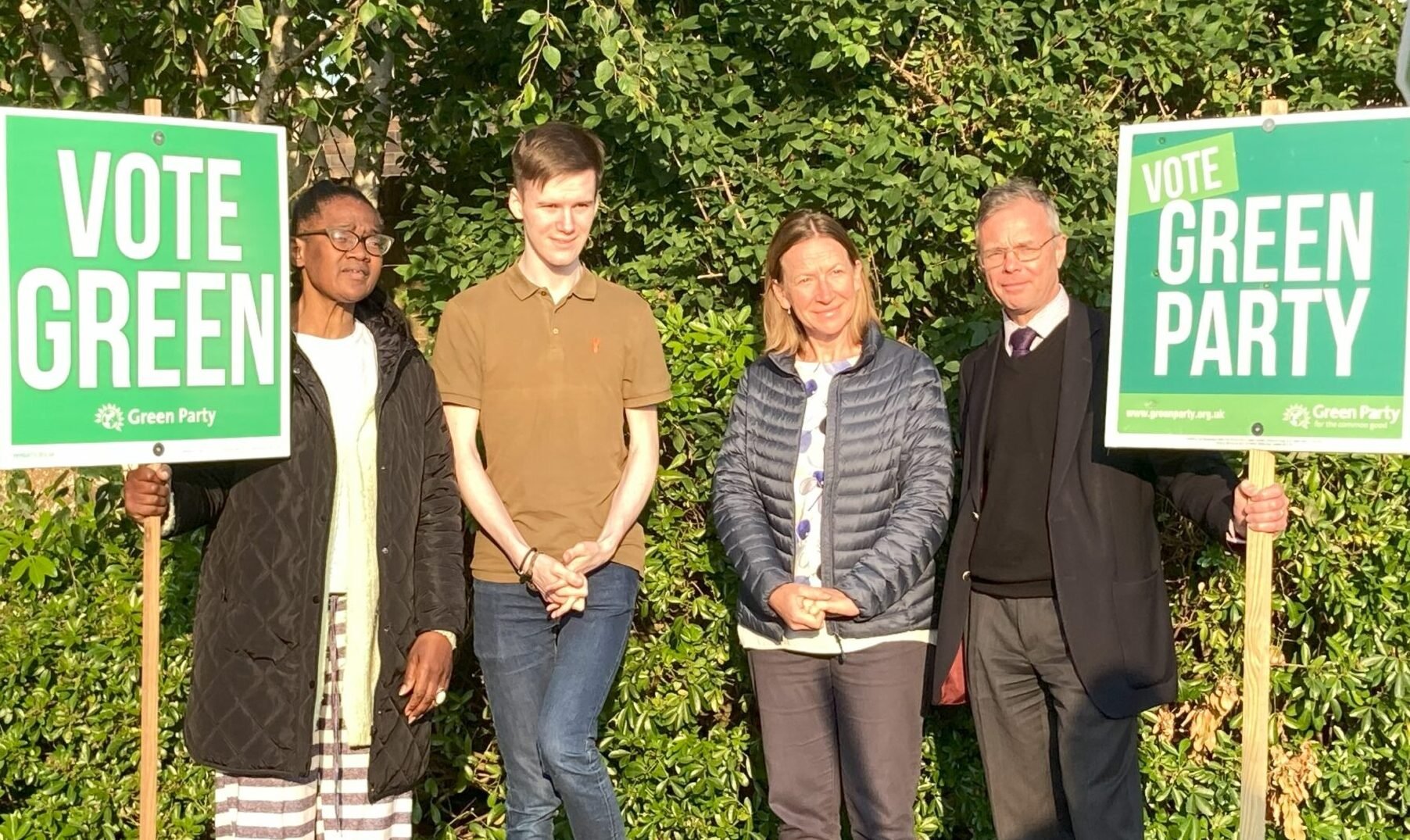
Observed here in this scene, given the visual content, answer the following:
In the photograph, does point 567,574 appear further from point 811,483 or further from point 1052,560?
point 1052,560

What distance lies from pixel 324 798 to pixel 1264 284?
2.68 metres

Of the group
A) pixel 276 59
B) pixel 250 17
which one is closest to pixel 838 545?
pixel 250 17

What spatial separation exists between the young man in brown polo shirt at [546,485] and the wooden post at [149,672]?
0.81 m

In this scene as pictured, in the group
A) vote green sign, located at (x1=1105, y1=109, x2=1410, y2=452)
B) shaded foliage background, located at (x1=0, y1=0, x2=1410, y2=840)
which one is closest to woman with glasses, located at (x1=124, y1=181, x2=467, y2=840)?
shaded foliage background, located at (x1=0, y1=0, x2=1410, y2=840)

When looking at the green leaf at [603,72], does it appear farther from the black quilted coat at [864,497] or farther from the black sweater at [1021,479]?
the black sweater at [1021,479]

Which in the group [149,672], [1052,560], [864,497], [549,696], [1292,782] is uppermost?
[864,497]

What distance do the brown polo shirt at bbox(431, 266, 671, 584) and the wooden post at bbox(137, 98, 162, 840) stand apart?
843mm

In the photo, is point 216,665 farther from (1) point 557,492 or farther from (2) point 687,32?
(2) point 687,32

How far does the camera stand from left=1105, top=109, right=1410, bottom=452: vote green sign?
3.46 metres

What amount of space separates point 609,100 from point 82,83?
238 cm

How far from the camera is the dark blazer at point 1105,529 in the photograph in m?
3.86

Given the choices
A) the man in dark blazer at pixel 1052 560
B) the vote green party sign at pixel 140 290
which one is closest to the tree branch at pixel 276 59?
the vote green party sign at pixel 140 290

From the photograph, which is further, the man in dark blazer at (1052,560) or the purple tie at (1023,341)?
the purple tie at (1023,341)

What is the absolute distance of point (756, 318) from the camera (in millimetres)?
5117
